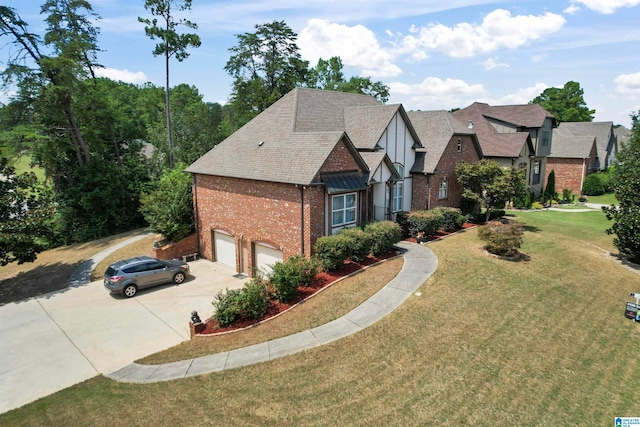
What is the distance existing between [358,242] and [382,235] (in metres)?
1.82

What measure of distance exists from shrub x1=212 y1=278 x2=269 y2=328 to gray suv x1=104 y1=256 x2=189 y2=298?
22.7ft

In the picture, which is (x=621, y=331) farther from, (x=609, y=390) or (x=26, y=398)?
(x=26, y=398)

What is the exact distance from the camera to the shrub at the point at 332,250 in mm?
16797

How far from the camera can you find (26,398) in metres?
10.9

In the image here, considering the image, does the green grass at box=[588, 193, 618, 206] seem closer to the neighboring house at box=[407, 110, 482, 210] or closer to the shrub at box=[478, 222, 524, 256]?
the neighboring house at box=[407, 110, 482, 210]

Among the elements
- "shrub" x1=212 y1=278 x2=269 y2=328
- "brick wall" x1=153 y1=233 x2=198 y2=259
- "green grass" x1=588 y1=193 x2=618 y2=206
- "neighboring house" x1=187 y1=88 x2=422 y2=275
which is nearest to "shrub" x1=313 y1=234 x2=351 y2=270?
"neighboring house" x1=187 y1=88 x2=422 y2=275

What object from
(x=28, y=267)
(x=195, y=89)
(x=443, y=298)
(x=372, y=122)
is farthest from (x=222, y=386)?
(x=195, y=89)

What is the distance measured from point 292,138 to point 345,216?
17.1ft

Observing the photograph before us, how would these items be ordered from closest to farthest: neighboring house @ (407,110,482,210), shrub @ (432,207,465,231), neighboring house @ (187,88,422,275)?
neighboring house @ (187,88,422,275)
shrub @ (432,207,465,231)
neighboring house @ (407,110,482,210)

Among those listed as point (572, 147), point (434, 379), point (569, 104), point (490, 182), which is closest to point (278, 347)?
point (434, 379)

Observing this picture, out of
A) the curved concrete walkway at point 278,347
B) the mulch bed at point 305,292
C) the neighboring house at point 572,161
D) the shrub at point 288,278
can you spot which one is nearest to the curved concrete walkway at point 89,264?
the mulch bed at point 305,292

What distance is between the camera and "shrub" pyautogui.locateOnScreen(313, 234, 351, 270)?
16797mm

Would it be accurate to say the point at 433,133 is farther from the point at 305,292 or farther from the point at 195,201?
the point at 195,201

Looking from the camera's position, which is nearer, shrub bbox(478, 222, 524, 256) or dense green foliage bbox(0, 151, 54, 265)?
shrub bbox(478, 222, 524, 256)
